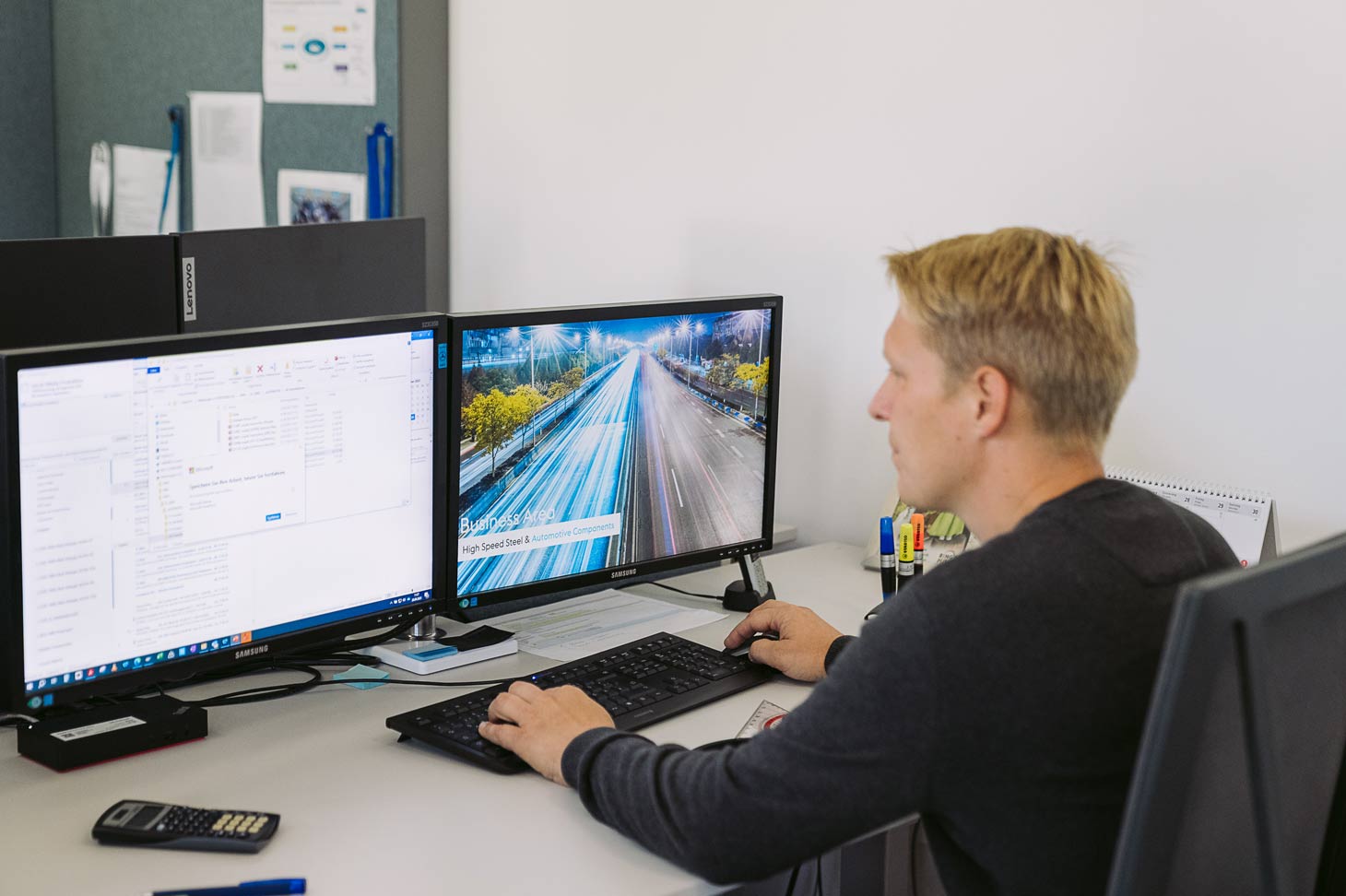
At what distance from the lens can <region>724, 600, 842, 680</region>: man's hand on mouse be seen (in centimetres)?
150

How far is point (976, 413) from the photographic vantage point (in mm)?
1077

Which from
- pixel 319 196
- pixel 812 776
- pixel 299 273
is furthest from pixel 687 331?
pixel 319 196

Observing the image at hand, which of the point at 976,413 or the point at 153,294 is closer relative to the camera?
the point at 976,413

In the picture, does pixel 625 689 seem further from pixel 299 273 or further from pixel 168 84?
pixel 168 84

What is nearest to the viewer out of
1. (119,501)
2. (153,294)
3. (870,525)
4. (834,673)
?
(834,673)

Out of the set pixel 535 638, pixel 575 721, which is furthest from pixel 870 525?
pixel 575 721

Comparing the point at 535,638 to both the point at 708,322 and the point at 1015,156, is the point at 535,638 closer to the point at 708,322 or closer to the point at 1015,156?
the point at 708,322

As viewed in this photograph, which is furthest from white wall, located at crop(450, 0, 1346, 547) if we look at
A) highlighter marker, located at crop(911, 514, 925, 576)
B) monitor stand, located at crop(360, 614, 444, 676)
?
monitor stand, located at crop(360, 614, 444, 676)

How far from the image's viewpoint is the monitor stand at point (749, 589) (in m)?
1.80

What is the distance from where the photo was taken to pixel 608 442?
1644 millimetres

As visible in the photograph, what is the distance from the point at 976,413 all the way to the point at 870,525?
41.7 inches

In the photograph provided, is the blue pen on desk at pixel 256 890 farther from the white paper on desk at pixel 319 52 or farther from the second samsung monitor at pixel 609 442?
the white paper on desk at pixel 319 52

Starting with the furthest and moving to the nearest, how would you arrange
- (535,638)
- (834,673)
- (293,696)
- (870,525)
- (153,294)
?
(870,525) < (153,294) < (535,638) < (293,696) < (834,673)

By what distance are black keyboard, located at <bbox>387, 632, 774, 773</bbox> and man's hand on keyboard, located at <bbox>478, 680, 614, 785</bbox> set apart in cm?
2
